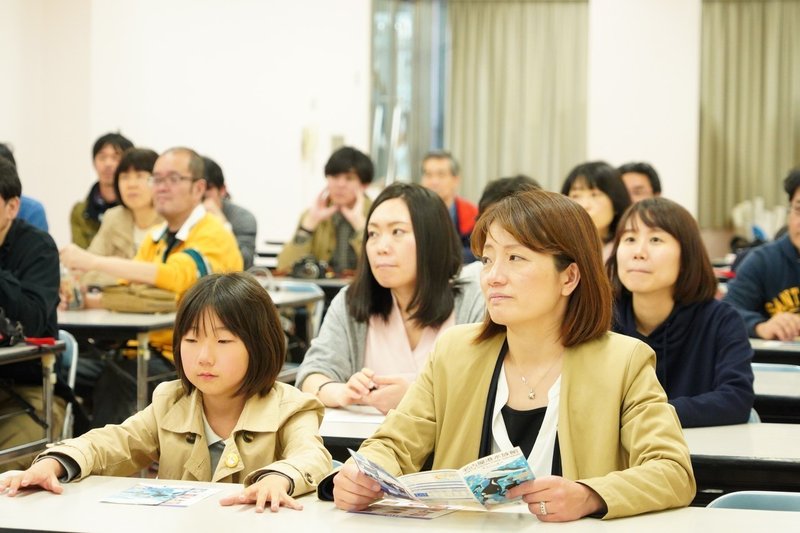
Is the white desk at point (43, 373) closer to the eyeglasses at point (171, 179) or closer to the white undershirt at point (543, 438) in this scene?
the eyeglasses at point (171, 179)

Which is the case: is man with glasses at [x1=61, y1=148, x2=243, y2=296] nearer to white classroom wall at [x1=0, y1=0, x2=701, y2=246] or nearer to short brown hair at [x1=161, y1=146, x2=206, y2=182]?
short brown hair at [x1=161, y1=146, x2=206, y2=182]

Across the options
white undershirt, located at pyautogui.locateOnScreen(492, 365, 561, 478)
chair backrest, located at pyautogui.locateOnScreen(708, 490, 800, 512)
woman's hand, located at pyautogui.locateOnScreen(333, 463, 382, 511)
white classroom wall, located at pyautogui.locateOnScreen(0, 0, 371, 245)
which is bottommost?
chair backrest, located at pyautogui.locateOnScreen(708, 490, 800, 512)

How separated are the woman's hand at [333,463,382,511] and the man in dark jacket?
199 centimetres

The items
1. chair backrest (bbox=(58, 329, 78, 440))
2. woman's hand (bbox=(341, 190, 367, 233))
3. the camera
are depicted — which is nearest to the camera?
chair backrest (bbox=(58, 329, 78, 440))

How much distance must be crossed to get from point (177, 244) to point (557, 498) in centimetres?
328

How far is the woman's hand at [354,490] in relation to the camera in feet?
6.10

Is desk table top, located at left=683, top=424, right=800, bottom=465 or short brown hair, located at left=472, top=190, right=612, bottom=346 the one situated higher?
short brown hair, located at left=472, top=190, right=612, bottom=346

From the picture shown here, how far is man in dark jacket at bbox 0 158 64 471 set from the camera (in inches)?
140

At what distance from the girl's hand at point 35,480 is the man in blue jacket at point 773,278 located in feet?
10.3

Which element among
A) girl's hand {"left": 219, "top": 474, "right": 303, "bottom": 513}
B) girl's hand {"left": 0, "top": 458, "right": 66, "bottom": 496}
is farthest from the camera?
girl's hand {"left": 219, "top": 474, "right": 303, "bottom": 513}

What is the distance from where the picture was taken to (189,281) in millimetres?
4605

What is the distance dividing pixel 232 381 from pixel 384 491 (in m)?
0.61

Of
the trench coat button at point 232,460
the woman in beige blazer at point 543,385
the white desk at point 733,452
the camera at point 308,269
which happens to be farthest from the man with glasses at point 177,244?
the woman in beige blazer at point 543,385

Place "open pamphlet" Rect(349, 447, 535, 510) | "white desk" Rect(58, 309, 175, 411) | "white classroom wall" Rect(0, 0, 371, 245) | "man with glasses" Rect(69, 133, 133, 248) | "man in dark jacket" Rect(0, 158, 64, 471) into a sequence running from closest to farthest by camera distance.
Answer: "open pamphlet" Rect(349, 447, 535, 510) < "man in dark jacket" Rect(0, 158, 64, 471) < "white desk" Rect(58, 309, 175, 411) < "man with glasses" Rect(69, 133, 133, 248) < "white classroom wall" Rect(0, 0, 371, 245)
